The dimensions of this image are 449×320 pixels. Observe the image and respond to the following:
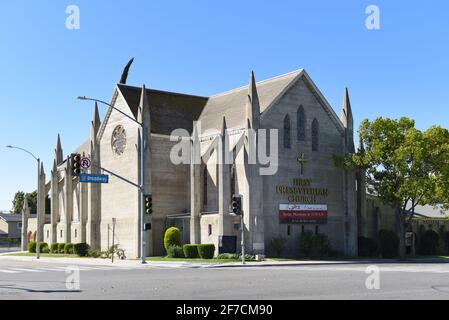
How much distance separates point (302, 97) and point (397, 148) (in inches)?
339

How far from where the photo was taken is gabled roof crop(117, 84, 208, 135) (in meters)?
56.8

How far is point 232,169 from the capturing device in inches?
1998

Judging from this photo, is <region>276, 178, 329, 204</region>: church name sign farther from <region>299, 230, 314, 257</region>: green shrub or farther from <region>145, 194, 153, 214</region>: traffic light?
<region>145, 194, 153, 214</region>: traffic light

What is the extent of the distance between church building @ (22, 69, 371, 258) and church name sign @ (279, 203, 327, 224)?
0.26ft

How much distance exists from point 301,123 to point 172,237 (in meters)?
13.8

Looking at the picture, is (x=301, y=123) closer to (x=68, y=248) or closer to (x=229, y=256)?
(x=229, y=256)

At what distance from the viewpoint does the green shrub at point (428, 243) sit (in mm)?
57750

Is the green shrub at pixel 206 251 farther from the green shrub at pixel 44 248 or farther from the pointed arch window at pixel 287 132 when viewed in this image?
the green shrub at pixel 44 248

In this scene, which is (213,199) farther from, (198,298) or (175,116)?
(198,298)

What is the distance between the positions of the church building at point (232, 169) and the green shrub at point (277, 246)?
0.35 metres

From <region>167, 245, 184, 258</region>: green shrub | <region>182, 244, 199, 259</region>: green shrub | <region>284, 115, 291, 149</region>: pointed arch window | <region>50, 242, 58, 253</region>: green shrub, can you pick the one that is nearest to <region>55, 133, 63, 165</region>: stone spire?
<region>50, 242, 58, 253</region>: green shrub

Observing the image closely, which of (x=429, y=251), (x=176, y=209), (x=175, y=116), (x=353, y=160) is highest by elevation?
(x=175, y=116)
